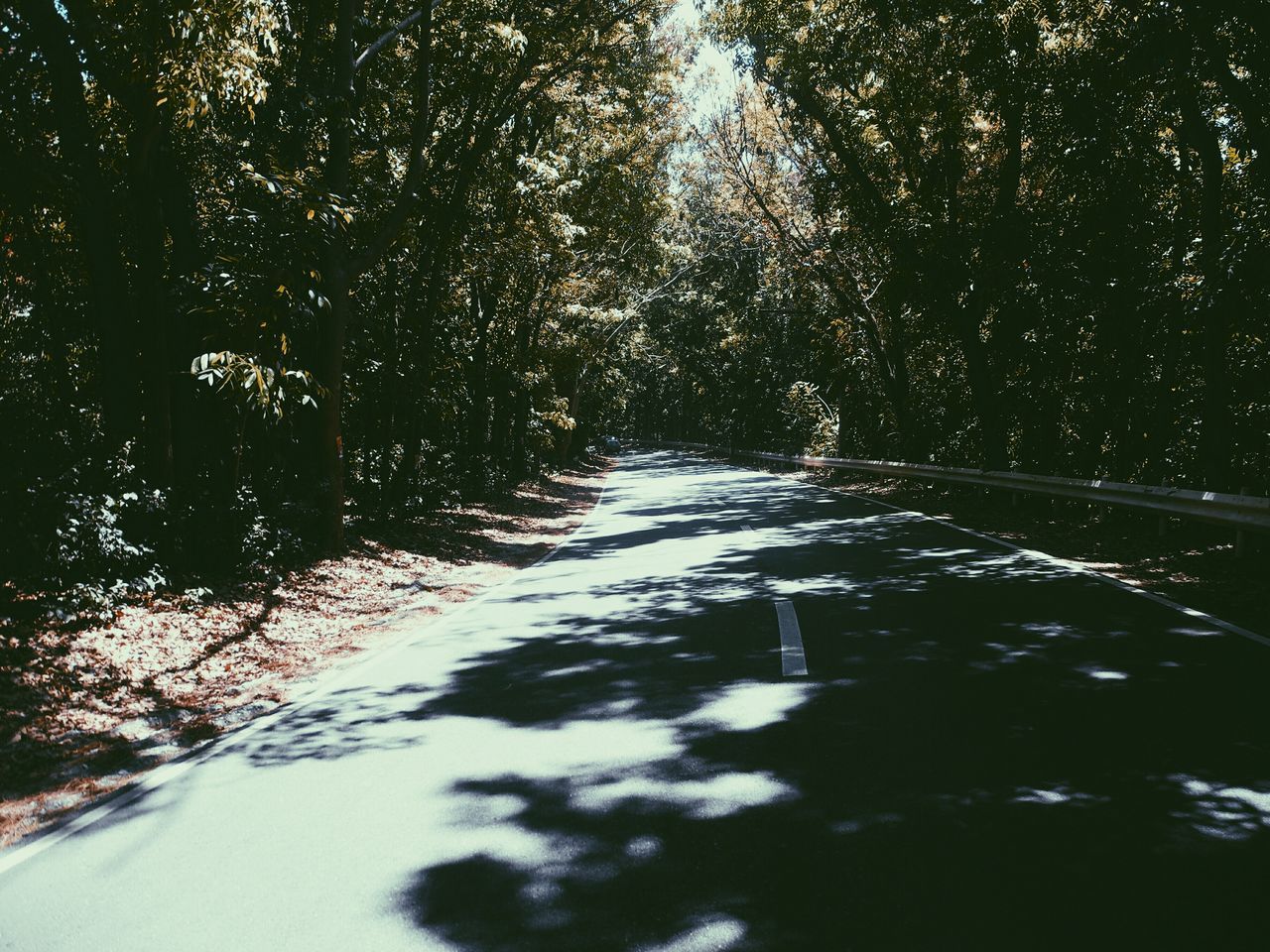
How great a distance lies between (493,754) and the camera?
5352 mm

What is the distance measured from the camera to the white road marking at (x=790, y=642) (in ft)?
22.0

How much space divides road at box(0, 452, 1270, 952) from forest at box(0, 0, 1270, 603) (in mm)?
4791

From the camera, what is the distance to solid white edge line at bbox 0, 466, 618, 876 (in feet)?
15.5

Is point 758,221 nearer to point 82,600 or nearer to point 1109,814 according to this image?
point 82,600

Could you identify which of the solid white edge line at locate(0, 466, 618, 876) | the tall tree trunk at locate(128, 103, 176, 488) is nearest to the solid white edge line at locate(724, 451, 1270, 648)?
the solid white edge line at locate(0, 466, 618, 876)

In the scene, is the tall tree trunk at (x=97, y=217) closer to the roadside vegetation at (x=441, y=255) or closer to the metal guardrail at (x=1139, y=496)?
the roadside vegetation at (x=441, y=255)

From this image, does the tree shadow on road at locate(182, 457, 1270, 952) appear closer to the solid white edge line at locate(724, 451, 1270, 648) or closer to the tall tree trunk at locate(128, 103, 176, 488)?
the solid white edge line at locate(724, 451, 1270, 648)

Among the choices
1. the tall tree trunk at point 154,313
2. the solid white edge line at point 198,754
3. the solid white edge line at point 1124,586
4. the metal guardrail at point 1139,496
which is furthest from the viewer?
the tall tree trunk at point 154,313

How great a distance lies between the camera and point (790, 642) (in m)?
→ 7.51

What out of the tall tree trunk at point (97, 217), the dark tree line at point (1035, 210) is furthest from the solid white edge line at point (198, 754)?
the dark tree line at point (1035, 210)

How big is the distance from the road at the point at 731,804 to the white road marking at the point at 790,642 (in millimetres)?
59

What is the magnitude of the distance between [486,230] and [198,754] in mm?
13117

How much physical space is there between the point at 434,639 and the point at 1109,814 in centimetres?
612

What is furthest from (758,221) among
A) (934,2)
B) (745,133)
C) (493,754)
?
(493,754)
